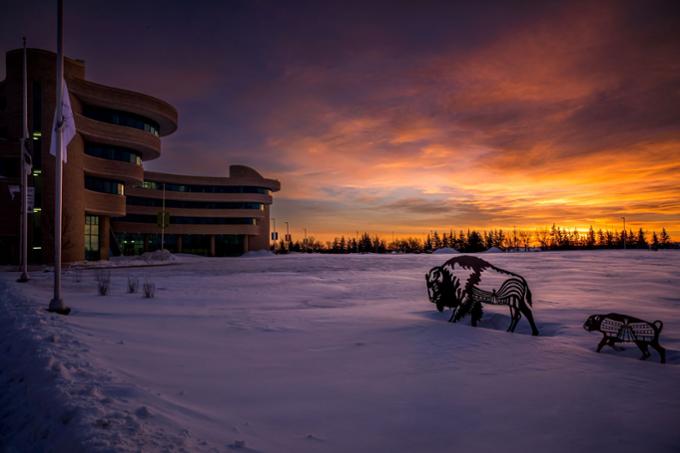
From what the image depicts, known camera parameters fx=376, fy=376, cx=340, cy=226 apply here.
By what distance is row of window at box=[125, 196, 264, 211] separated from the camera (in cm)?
6769

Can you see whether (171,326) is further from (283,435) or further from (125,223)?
(125,223)

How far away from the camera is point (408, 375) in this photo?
5449mm

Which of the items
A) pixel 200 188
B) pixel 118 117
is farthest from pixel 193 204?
pixel 118 117

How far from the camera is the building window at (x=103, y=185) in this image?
41.8 metres

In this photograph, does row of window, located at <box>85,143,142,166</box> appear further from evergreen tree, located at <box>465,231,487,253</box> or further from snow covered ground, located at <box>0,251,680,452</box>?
evergreen tree, located at <box>465,231,487,253</box>

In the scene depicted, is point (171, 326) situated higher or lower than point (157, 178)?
lower

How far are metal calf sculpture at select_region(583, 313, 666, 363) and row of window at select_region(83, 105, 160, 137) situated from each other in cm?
4883

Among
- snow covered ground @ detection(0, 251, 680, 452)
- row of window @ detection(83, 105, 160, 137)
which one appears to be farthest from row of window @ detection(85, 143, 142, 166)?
snow covered ground @ detection(0, 251, 680, 452)

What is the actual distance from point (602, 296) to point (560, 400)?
11.7 m

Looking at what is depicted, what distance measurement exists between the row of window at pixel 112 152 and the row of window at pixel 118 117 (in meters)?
2.84

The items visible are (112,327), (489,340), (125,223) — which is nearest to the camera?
(489,340)

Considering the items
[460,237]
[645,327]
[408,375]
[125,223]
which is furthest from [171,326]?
[460,237]

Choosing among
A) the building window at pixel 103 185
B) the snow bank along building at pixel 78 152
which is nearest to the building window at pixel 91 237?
the snow bank along building at pixel 78 152

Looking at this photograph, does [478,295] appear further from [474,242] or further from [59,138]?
[474,242]
